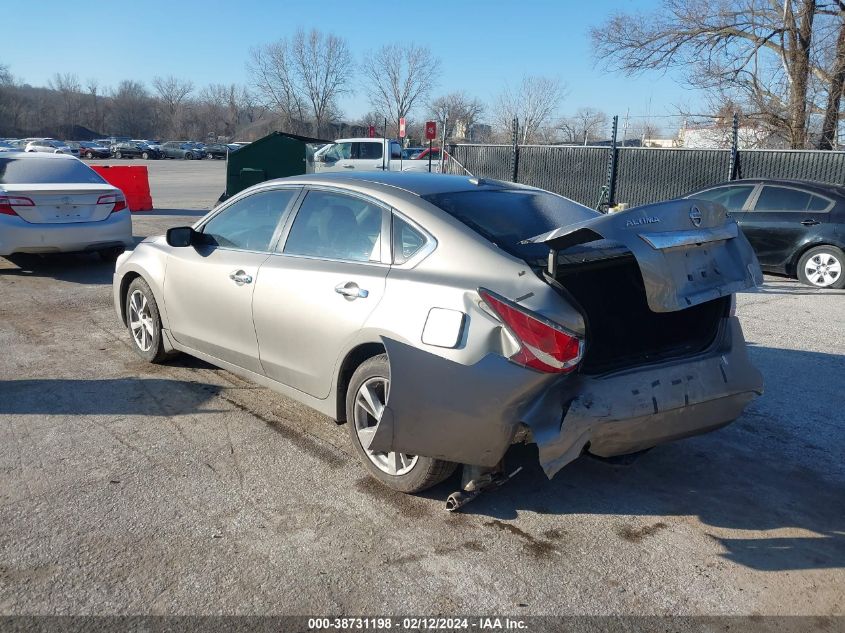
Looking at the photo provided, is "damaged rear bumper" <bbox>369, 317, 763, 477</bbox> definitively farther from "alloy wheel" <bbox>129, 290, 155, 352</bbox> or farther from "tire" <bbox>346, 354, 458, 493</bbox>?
"alloy wheel" <bbox>129, 290, 155, 352</bbox>

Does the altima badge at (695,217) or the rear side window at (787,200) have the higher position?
the altima badge at (695,217)

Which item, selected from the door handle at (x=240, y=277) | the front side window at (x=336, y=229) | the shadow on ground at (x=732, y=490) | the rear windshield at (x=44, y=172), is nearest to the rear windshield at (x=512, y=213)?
the front side window at (x=336, y=229)

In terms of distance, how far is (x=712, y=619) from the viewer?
2904mm

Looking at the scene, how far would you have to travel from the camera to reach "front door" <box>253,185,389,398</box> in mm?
4000

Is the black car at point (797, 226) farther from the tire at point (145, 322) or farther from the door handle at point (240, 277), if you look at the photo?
the tire at point (145, 322)

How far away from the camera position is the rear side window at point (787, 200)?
1010 cm

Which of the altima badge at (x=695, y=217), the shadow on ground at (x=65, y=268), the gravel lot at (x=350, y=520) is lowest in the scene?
the gravel lot at (x=350, y=520)

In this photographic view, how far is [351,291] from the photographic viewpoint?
13.1ft

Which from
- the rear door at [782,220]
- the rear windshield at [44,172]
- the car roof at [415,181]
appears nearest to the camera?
the car roof at [415,181]

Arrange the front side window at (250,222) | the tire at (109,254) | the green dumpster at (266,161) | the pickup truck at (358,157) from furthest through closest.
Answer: the pickup truck at (358,157)
the green dumpster at (266,161)
the tire at (109,254)
the front side window at (250,222)

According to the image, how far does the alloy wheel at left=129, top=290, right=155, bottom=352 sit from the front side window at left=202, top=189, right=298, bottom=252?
96 centimetres

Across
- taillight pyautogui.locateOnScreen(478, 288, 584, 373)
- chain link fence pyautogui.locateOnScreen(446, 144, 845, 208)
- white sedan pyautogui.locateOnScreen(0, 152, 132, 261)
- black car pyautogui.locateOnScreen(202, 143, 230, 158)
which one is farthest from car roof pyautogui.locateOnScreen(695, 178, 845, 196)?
black car pyautogui.locateOnScreen(202, 143, 230, 158)

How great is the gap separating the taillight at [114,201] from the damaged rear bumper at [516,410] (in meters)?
7.66

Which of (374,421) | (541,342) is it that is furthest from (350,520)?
(541,342)
